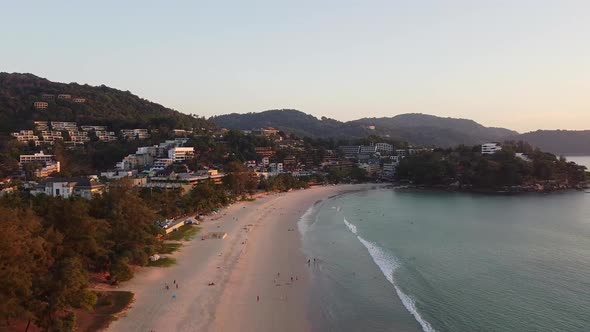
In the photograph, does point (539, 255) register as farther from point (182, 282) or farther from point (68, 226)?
point (68, 226)

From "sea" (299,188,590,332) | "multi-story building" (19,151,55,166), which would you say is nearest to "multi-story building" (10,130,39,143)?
"multi-story building" (19,151,55,166)

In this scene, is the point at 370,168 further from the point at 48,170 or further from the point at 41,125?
the point at 41,125

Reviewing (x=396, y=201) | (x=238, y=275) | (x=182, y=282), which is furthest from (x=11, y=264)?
(x=396, y=201)

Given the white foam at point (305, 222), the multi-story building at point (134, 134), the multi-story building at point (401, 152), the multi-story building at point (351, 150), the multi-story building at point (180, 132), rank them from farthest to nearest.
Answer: the multi-story building at point (351, 150) → the multi-story building at point (401, 152) → the multi-story building at point (180, 132) → the multi-story building at point (134, 134) → the white foam at point (305, 222)

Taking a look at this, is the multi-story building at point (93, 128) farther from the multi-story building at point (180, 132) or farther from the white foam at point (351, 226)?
the white foam at point (351, 226)

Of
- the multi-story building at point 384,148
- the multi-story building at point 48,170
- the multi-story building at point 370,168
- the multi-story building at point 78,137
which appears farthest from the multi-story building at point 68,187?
the multi-story building at point 384,148

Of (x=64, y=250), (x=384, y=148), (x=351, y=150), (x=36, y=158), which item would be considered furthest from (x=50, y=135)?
(x=384, y=148)
